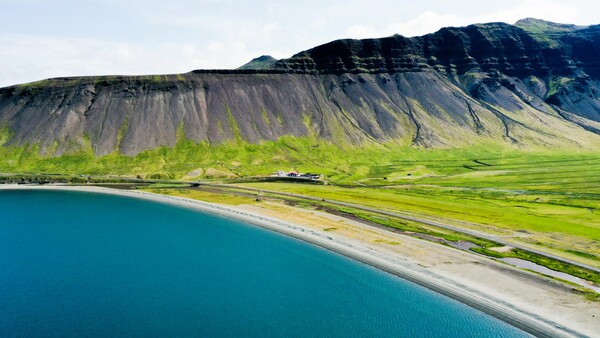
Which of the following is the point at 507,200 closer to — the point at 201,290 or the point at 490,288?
the point at 490,288

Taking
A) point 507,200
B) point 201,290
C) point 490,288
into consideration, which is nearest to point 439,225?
point 490,288

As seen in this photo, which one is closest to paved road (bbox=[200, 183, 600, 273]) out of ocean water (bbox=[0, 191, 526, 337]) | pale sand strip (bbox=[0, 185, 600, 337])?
pale sand strip (bbox=[0, 185, 600, 337])

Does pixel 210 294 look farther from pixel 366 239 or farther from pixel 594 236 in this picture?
pixel 594 236

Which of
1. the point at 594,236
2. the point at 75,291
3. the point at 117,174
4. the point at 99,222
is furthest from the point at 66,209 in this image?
the point at 594,236

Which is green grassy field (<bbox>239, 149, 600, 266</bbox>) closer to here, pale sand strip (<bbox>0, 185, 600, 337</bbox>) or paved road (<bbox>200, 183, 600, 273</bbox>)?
paved road (<bbox>200, 183, 600, 273</bbox>)

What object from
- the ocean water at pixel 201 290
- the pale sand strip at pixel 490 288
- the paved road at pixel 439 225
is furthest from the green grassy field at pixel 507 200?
the ocean water at pixel 201 290

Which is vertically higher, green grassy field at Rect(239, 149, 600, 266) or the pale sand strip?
green grassy field at Rect(239, 149, 600, 266)

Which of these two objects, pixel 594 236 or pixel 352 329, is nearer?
pixel 352 329
